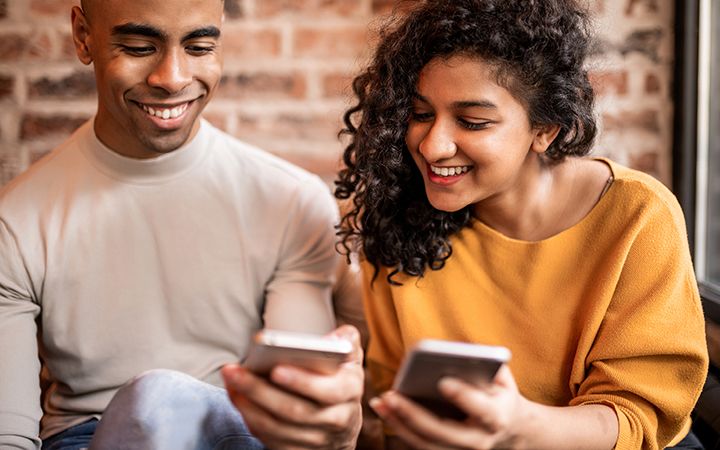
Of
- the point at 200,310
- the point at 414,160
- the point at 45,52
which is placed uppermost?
the point at 45,52

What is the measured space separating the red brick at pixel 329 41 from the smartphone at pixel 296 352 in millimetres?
1039

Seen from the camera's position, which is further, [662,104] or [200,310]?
[662,104]

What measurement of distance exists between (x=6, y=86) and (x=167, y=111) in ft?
2.21

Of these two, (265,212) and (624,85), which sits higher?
(624,85)

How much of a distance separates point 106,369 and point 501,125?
32.4 inches

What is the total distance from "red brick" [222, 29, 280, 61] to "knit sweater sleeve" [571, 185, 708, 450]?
0.96 metres

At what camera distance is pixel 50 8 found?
184 centimetres

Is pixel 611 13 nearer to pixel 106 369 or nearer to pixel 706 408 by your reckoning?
pixel 706 408

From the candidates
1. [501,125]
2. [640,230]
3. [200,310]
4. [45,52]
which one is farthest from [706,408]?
[45,52]

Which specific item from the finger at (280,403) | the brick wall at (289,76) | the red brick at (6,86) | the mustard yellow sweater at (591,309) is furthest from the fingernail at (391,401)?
the red brick at (6,86)

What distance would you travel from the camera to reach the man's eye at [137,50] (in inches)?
53.7

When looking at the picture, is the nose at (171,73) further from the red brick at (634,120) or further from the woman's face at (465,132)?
the red brick at (634,120)

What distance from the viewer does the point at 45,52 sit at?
1.86 meters

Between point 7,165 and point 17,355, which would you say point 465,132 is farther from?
point 7,165
